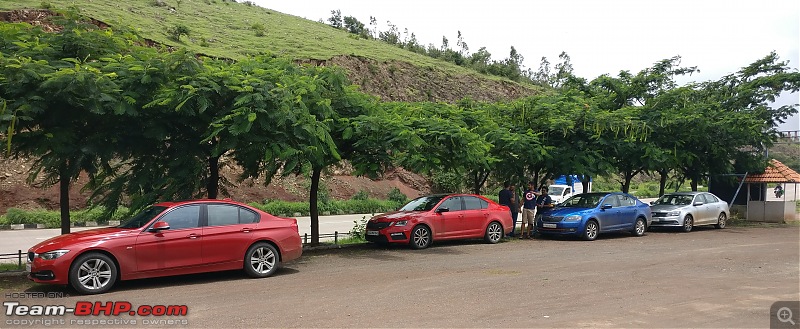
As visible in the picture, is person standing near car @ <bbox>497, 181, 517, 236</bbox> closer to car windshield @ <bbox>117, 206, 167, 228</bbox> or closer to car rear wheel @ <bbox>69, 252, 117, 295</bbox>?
car windshield @ <bbox>117, 206, 167, 228</bbox>

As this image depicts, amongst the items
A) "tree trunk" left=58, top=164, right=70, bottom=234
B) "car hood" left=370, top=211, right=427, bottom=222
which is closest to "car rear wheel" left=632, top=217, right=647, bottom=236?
"car hood" left=370, top=211, right=427, bottom=222

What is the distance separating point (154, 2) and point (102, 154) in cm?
6304

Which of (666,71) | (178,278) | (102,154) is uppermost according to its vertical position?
(666,71)

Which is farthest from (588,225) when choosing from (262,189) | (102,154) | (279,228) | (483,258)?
(262,189)

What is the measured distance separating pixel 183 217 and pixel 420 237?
6971 millimetres

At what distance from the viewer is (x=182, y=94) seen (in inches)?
460

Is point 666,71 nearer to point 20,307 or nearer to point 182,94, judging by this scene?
point 182,94

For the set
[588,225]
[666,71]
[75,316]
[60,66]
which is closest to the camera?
[75,316]

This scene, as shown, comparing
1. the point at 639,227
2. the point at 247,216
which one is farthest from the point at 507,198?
the point at 247,216

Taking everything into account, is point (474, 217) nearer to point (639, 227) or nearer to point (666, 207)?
point (639, 227)

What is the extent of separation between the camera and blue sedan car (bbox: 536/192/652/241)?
18.6 meters

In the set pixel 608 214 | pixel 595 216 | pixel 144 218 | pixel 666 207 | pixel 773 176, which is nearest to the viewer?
pixel 144 218

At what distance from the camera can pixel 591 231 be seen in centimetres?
1875

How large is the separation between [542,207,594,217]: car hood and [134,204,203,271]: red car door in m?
11.7
